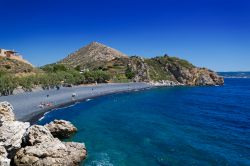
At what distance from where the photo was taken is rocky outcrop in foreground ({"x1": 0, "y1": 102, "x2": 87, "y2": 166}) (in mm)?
36938

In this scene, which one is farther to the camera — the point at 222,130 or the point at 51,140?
the point at 222,130

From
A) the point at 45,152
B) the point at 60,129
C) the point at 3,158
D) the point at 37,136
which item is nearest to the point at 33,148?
the point at 45,152

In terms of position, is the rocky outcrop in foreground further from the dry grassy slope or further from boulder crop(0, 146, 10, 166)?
the dry grassy slope

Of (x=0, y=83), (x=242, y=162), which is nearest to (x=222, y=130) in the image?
(x=242, y=162)

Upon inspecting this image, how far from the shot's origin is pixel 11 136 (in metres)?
39.2

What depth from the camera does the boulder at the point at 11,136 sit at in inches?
1507

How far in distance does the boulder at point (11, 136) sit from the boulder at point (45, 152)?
37.3 inches

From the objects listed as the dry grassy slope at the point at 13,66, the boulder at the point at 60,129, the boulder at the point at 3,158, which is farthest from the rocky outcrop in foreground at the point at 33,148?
the dry grassy slope at the point at 13,66

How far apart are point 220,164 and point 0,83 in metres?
86.6

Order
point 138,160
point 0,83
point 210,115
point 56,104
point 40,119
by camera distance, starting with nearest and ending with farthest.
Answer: point 138,160, point 40,119, point 210,115, point 56,104, point 0,83

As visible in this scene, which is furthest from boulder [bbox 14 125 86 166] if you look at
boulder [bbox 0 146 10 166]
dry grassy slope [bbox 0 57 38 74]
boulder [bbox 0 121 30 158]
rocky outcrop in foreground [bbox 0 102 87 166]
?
dry grassy slope [bbox 0 57 38 74]

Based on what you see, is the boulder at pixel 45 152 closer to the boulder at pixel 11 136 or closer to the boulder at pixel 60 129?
the boulder at pixel 11 136

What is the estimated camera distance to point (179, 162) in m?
40.7

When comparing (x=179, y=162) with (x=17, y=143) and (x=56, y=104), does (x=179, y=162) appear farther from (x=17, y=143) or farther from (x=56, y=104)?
(x=56, y=104)
